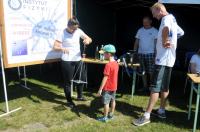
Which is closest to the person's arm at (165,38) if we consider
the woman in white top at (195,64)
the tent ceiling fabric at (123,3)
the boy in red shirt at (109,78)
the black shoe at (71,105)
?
the boy in red shirt at (109,78)

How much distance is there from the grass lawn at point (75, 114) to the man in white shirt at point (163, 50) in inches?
12.9

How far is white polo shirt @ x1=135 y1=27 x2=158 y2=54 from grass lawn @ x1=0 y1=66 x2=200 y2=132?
36.6 inches

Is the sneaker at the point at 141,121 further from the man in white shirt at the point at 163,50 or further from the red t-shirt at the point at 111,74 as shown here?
the red t-shirt at the point at 111,74

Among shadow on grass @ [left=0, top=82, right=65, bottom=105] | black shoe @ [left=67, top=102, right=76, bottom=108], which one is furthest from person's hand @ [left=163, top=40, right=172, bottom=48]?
shadow on grass @ [left=0, top=82, right=65, bottom=105]

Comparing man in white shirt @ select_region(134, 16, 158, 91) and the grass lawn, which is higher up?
man in white shirt @ select_region(134, 16, 158, 91)

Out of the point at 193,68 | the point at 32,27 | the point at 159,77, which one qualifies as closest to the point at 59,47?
the point at 32,27

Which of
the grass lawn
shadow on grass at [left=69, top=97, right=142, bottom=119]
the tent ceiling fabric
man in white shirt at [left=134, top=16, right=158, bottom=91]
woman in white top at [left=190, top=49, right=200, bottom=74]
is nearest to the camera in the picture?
the grass lawn

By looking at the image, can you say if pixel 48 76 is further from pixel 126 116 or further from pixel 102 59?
pixel 126 116

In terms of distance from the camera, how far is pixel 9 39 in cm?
529

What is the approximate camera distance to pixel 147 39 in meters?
6.80

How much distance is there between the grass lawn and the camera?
5.12 metres

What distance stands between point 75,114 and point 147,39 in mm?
2196

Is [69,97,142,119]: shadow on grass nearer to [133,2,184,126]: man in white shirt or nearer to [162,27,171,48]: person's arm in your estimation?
[133,2,184,126]: man in white shirt

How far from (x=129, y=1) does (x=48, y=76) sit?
3.22 meters
